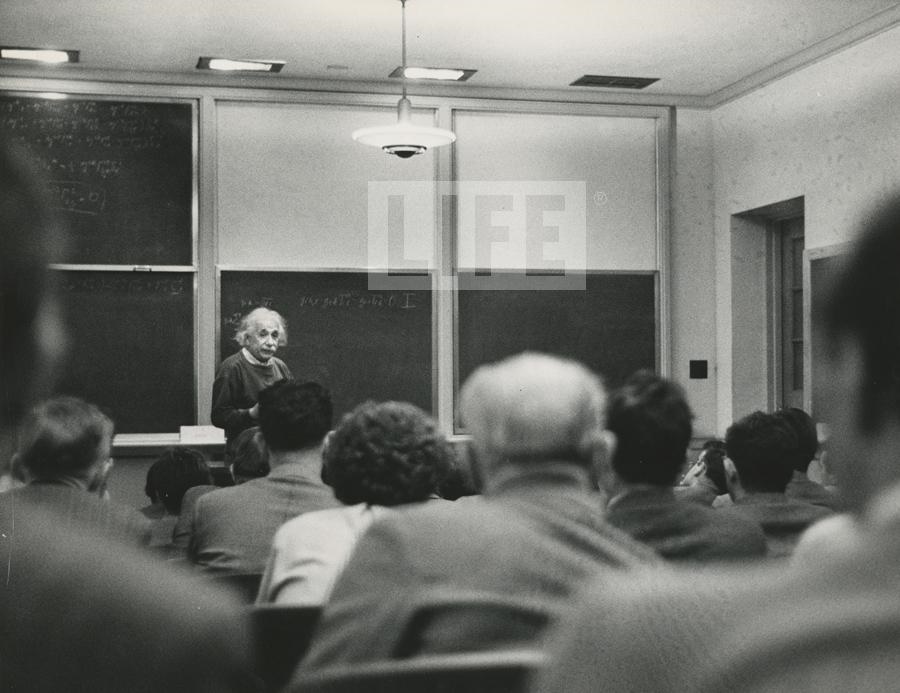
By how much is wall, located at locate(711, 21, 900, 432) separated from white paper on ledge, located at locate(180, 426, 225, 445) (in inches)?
121

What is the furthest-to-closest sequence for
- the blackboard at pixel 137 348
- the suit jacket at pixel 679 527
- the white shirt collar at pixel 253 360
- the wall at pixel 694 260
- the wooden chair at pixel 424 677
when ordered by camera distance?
1. the wall at pixel 694 260
2. the blackboard at pixel 137 348
3. the white shirt collar at pixel 253 360
4. the suit jacket at pixel 679 527
5. the wooden chair at pixel 424 677

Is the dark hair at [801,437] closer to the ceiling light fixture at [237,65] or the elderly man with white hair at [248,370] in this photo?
the elderly man with white hair at [248,370]

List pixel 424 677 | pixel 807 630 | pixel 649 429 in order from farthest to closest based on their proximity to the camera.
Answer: pixel 649 429
pixel 424 677
pixel 807 630

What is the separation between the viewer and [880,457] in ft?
1.48

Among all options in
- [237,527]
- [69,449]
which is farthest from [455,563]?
[237,527]

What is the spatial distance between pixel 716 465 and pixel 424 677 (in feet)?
8.52

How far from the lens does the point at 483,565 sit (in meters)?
1.22

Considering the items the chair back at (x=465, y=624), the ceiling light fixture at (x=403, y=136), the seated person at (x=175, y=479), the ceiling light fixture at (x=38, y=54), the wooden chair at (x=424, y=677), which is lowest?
the seated person at (x=175, y=479)

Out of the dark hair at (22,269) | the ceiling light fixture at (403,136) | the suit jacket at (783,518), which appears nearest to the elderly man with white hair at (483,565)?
the dark hair at (22,269)

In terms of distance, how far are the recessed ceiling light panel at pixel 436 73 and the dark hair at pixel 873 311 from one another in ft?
20.6

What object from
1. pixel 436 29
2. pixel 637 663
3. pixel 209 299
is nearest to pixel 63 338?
pixel 637 663

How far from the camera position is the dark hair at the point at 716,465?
3613mm

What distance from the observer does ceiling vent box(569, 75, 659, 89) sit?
22.6 ft

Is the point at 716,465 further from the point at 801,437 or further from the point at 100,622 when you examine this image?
the point at 100,622
